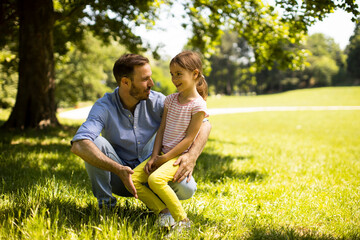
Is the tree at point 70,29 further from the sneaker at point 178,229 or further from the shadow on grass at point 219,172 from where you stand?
the sneaker at point 178,229

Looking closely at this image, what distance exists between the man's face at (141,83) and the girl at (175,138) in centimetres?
30

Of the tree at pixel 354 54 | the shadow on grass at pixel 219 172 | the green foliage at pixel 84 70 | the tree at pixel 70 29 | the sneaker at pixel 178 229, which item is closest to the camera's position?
the sneaker at pixel 178 229

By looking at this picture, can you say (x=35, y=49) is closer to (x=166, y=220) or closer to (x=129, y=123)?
(x=129, y=123)

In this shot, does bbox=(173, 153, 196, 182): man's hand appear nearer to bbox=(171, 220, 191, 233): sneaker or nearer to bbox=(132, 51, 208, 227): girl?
bbox=(132, 51, 208, 227): girl

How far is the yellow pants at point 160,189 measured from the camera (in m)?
2.43

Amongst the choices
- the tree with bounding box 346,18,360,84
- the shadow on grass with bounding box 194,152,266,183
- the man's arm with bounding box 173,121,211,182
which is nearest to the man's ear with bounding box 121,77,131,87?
the man's arm with bounding box 173,121,211,182

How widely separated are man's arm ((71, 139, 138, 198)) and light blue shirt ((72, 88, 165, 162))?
34 cm

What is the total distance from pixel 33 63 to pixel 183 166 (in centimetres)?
635

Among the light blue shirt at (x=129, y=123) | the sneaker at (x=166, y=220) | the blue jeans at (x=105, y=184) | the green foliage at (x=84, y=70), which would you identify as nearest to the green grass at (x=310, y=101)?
the green foliage at (x=84, y=70)

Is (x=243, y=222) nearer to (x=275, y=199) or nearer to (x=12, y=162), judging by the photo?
(x=275, y=199)

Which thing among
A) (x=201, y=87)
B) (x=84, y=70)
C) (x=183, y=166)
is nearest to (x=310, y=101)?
(x=84, y=70)

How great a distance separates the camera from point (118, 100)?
3.00 metres

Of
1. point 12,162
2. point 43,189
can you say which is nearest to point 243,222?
point 43,189

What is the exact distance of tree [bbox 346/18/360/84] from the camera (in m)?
12.2
